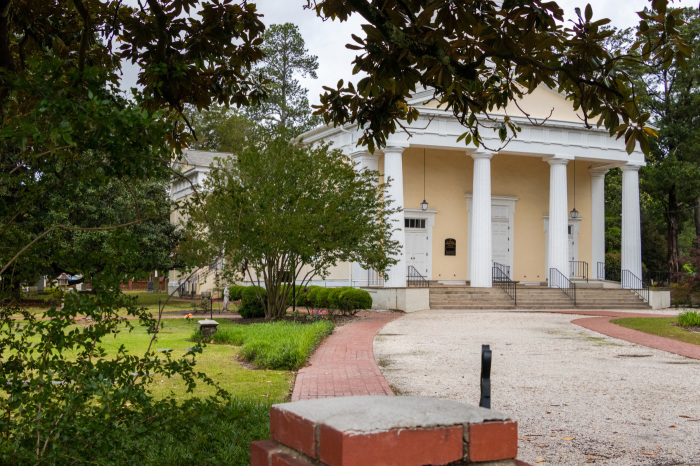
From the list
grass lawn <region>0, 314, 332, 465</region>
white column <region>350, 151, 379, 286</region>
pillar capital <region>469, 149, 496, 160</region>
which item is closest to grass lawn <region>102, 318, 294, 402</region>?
grass lawn <region>0, 314, 332, 465</region>

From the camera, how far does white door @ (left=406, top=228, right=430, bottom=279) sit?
98.8 ft

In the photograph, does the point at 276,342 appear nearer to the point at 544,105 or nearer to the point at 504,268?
the point at 504,268

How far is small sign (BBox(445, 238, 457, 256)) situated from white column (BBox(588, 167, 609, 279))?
7057 millimetres

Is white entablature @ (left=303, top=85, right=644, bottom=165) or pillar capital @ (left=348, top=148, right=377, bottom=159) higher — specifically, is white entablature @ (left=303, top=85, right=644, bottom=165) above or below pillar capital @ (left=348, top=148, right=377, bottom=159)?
above

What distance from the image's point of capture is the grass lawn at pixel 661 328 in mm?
15586

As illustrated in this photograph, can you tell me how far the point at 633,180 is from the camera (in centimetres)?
3098

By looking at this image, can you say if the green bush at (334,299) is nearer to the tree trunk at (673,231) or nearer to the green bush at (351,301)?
the green bush at (351,301)

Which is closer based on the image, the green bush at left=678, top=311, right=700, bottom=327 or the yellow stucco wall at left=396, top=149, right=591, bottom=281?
the green bush at left=678, top=311, right=700, bottom=327

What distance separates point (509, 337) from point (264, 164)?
782 cm

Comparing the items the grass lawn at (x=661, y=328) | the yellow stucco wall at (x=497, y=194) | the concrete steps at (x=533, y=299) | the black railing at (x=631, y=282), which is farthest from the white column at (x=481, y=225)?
the grass lawn at (x=661, y=328)

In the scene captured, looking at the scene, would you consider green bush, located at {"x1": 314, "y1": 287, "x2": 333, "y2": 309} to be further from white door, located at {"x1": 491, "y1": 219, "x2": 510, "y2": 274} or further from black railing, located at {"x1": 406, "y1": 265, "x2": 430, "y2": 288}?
white door, located at {"x1": 491, "y1": 219, "x2": 510, "y2": 274}

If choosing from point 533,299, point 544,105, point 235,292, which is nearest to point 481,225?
point 533,299

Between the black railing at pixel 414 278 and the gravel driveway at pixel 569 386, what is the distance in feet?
39.1

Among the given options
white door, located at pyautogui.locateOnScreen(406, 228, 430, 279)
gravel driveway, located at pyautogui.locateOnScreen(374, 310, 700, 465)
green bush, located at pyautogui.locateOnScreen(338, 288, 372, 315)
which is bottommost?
gravel driveway, located at pyautogui.locateOnScreen(374, 310, 700, 465)
